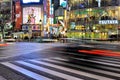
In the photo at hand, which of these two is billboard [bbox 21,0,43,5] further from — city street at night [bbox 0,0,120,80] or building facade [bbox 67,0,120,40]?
building facade [bbox 67,0,120,40]

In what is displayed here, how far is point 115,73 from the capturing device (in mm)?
12320

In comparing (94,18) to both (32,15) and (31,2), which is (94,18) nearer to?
(31,2)

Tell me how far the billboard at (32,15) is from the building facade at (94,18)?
889 inches

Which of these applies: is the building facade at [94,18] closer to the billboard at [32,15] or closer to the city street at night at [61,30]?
the city street at night at [61,30]

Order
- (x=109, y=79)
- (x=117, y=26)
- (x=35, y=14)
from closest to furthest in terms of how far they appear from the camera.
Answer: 1. (x=109, y=79)
2. (x=117, y=26)
3. (x=35, y=14)

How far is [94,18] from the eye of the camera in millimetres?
75812

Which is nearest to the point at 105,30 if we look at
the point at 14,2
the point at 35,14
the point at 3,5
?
the point at 35,14

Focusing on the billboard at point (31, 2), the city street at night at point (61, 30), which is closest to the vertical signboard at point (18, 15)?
the city street at night at point (61, 30)

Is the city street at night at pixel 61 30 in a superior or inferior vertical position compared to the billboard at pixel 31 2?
inferior

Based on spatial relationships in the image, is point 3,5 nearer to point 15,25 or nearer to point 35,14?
point 15,25

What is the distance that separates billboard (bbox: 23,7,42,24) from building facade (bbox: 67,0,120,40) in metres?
22.6

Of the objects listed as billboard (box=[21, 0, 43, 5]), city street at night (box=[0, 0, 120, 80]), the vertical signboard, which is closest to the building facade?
city street at night (box=[0, 0, 120, 80])

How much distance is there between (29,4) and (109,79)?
98483mm

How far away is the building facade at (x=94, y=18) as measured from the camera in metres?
70.8
